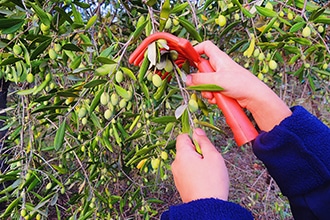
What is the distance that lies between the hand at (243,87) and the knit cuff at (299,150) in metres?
0.05

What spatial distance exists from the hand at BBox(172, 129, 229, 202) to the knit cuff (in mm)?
115

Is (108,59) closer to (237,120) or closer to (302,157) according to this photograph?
(237,120)

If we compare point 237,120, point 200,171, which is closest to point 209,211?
point 200,171

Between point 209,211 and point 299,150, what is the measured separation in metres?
0.25

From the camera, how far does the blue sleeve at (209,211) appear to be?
624 millimetres

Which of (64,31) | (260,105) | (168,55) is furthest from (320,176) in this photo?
(64,31)

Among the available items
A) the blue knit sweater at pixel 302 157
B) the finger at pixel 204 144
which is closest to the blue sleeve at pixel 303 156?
the blue knit sweater at pixel 302 157

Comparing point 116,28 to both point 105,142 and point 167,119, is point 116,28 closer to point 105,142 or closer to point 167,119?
point 105,142

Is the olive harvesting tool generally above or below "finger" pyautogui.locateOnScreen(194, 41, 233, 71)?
below

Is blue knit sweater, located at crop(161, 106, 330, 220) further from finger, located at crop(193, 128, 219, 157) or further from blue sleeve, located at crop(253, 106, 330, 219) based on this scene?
finger, located at crop(193, 128, 219, 157)

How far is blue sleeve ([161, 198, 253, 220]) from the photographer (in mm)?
624

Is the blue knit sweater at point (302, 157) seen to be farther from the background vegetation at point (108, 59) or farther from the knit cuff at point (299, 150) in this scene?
the background vegetation at point (108, 59)

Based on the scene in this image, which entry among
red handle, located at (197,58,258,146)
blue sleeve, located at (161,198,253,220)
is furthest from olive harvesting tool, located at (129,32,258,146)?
blue sleeve, located at (161,198,253,220)

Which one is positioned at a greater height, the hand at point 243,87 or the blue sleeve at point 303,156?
the hand at point 243,87
